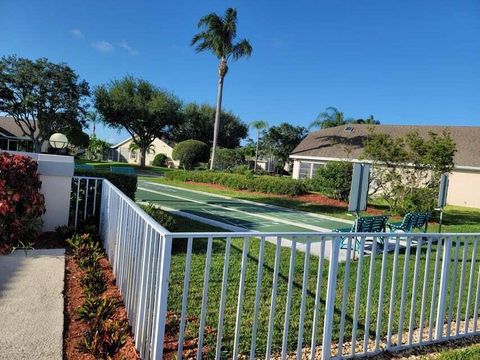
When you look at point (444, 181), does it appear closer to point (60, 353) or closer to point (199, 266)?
point (199, 266)

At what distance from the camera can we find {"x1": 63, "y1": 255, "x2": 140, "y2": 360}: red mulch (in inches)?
120

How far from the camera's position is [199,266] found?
19.5ft

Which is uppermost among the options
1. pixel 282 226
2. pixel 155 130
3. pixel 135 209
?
pixel 155 130

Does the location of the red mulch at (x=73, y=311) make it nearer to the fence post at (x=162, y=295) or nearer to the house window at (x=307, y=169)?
the fence post at (x=162, y=295)

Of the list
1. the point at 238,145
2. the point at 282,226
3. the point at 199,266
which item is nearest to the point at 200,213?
the point at 282,226

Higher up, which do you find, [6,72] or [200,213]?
[6,72]

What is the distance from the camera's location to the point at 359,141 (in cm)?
2925

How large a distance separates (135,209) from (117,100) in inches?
1510

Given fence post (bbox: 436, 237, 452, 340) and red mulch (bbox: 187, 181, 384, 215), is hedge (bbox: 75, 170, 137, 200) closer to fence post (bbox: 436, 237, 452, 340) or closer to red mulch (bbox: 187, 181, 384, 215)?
fence post (bbox: 436, 237, 452, 340)

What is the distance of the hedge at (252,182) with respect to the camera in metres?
20.9

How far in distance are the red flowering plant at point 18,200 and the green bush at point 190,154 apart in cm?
3221

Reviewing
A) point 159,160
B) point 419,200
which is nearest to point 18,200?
point 419,200

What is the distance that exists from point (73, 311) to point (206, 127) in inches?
2054

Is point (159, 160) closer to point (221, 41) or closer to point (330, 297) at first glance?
point (221, 41)
